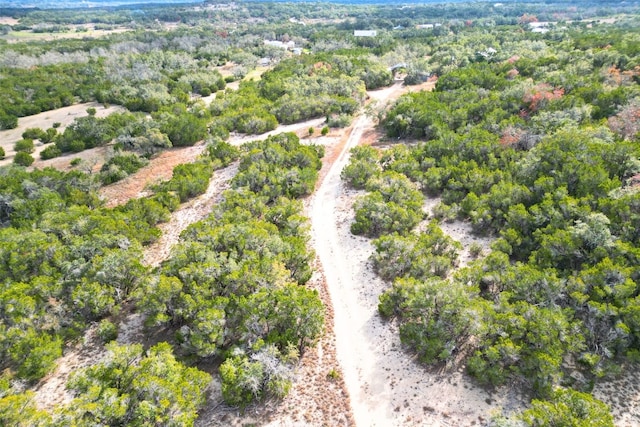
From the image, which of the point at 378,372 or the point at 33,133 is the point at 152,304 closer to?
the point at 378,372

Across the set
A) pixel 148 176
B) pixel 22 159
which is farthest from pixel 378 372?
pixel 22 159

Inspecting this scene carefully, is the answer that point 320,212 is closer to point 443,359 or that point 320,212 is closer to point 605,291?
point 443,359

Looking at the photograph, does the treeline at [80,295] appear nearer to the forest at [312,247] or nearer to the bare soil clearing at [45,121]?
the forest at [312,247]

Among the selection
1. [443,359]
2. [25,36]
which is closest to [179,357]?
[443,359]

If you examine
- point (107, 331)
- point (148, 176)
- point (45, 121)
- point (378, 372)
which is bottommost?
point (148, 176)

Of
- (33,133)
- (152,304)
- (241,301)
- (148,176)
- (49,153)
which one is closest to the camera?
(241,301)

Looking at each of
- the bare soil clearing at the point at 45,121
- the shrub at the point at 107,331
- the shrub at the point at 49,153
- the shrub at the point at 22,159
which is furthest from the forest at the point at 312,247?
the bare soil clearing at the point at 45,121
